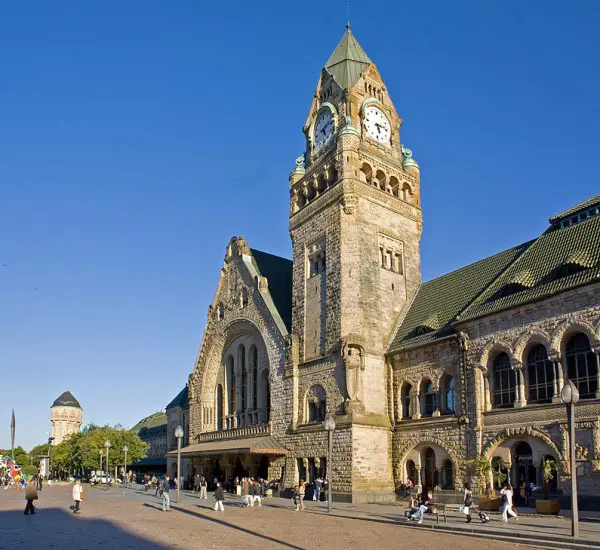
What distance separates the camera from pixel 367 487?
38875mm

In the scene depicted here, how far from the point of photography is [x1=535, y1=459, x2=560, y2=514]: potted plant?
27000 mm

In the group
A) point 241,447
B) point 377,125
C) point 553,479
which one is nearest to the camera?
point 553,479

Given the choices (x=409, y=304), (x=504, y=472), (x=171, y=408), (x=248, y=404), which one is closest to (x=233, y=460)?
(x=248, y=404)

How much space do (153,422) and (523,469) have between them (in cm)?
9403

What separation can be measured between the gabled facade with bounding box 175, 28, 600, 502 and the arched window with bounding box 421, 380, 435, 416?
13 centimetres

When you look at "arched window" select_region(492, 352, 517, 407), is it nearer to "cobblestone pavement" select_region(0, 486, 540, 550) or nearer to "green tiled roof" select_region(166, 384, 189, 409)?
"cobblestone pavement" select_region(0, 486, 540, 550)

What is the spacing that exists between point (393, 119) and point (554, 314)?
25265 mm

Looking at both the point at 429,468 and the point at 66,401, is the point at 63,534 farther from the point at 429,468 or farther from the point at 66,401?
the point at 66,401

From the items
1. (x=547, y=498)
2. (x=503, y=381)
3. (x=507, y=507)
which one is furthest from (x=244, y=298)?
(x=507, y=507)

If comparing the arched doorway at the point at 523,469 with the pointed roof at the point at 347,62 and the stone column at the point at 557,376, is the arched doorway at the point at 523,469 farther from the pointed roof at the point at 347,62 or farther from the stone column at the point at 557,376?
the pointed roof at the point at 347,62

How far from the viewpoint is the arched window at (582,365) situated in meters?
29.5

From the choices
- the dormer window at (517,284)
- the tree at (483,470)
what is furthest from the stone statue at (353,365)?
the dormer window at (517,284)

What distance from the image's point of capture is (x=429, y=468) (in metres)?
38.8

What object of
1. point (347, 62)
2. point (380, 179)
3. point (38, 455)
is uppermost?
point (347, 62)
